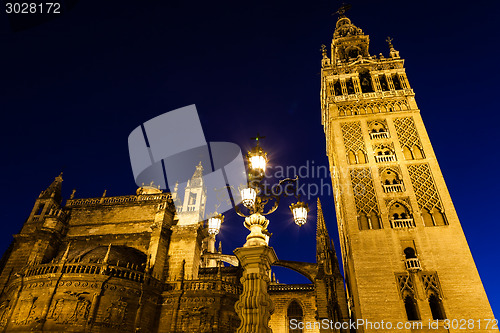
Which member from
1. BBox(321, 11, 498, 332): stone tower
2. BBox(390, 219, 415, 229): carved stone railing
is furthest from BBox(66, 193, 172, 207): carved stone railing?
BBox(390, 219, 415, 229): carved stone railing

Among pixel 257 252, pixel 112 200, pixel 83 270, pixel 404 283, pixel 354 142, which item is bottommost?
pixel 257 252

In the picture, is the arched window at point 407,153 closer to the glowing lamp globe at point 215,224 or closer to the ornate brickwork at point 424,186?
the ornate brickwork at point 424,186

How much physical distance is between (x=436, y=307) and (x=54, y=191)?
3136 cm

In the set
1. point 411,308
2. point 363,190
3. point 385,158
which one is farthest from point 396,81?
point 411,308

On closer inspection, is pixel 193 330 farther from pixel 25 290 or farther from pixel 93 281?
pixel 25 290

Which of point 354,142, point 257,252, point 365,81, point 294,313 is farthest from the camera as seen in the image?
point 365,81

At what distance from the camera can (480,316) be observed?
53.6ft

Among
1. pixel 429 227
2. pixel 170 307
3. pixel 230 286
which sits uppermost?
pixel 429 227

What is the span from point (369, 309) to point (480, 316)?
Result: 551 cm

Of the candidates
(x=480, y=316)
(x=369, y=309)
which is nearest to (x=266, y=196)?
(x=369, y=309)

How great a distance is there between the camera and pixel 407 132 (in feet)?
79.5

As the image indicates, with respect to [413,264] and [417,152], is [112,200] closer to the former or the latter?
[413,264]

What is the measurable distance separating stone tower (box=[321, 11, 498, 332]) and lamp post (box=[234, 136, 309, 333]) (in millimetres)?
10780

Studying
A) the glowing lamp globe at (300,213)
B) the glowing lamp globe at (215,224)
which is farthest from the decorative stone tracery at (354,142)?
the glowing lamp globe at (215,224)
